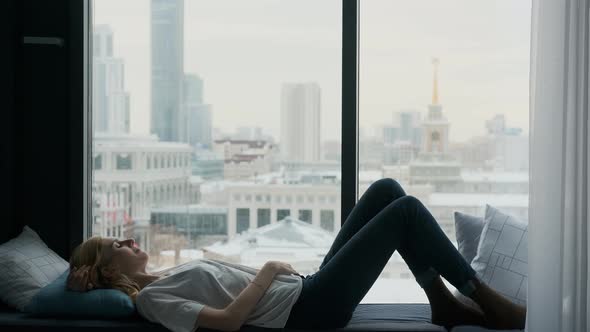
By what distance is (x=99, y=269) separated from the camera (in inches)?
103

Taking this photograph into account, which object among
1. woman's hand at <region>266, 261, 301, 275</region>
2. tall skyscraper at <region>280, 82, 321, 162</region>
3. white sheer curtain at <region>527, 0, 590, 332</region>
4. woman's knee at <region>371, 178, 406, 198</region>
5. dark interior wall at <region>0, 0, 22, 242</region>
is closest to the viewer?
white sheer curtain at <region>527, 0, 590, 332</region>

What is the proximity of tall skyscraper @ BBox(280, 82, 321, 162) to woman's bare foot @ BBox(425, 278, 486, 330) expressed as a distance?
3.04 ft

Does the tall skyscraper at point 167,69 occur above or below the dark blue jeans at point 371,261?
above

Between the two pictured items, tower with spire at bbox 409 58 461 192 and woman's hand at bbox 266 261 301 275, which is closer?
woman's hand at bbox 266 261 301 275

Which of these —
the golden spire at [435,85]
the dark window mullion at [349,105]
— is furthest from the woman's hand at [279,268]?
the golden spire at [435,85]

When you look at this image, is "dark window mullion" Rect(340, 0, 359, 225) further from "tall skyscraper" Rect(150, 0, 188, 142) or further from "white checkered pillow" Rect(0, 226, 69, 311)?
"white checkered pillow" Rect(0, 226, 69, 311)

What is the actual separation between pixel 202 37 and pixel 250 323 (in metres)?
1.40

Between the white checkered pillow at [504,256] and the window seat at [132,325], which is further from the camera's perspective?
the white checkered pillow at [504,256]

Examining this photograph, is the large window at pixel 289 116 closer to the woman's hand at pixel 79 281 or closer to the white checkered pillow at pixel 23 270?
the white checkered pillow at pixel 23 270

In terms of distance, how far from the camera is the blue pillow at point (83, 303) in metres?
2.52

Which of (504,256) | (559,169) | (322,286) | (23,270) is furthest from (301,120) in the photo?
Result: (23,270)

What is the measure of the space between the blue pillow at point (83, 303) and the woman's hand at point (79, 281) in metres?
0.02

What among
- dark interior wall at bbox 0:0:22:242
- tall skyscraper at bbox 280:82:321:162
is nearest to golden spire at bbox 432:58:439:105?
tall skyscraper at bbox 280:82:321:162

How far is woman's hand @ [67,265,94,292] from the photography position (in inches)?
101
